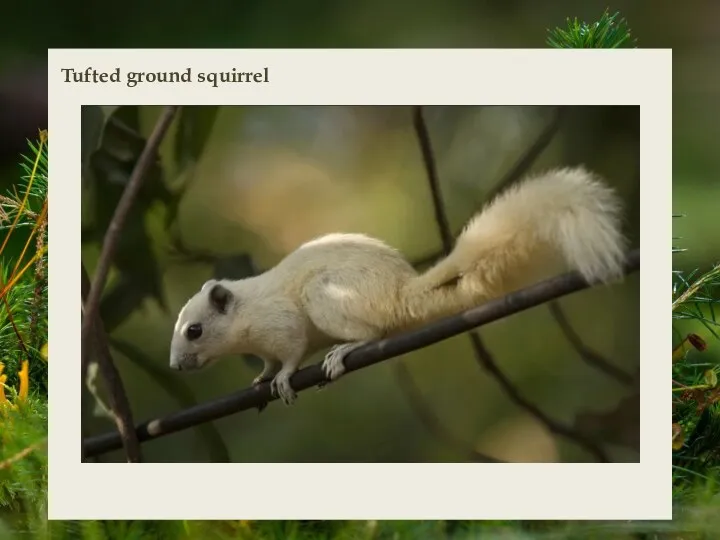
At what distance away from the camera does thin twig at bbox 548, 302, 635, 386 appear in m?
1.35

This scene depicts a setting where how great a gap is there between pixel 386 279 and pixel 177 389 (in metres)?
0.38

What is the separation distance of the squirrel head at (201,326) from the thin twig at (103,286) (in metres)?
0.11

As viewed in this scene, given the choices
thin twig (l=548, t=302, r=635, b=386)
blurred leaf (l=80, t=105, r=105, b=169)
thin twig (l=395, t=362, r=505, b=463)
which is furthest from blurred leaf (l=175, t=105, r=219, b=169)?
thin twig (l=548, t=302, r=635, b=386)

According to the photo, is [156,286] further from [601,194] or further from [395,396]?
[601,194]

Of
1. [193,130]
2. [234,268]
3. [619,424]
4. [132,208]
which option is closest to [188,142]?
[193,130]

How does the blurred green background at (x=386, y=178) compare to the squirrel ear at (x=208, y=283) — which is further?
the squirrel ear at (x=208, y=283)

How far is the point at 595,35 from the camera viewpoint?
4.42 feet

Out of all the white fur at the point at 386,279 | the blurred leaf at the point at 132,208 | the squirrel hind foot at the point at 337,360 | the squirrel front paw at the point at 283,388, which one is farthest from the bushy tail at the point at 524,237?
the blurred leaf at the point at 132,208

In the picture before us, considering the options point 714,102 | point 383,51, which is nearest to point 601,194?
point 714,102

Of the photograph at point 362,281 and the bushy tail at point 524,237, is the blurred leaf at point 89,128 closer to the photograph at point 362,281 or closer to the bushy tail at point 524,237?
the photograph at point 362,281

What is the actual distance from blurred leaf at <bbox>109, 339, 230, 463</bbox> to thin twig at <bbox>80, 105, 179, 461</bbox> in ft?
0.15

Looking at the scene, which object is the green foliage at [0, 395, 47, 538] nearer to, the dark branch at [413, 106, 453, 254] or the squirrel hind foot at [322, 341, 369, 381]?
the squirrel hind foot at [322, 341, 369, 381]

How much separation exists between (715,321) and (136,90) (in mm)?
956

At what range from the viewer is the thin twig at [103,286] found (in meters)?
1.38
